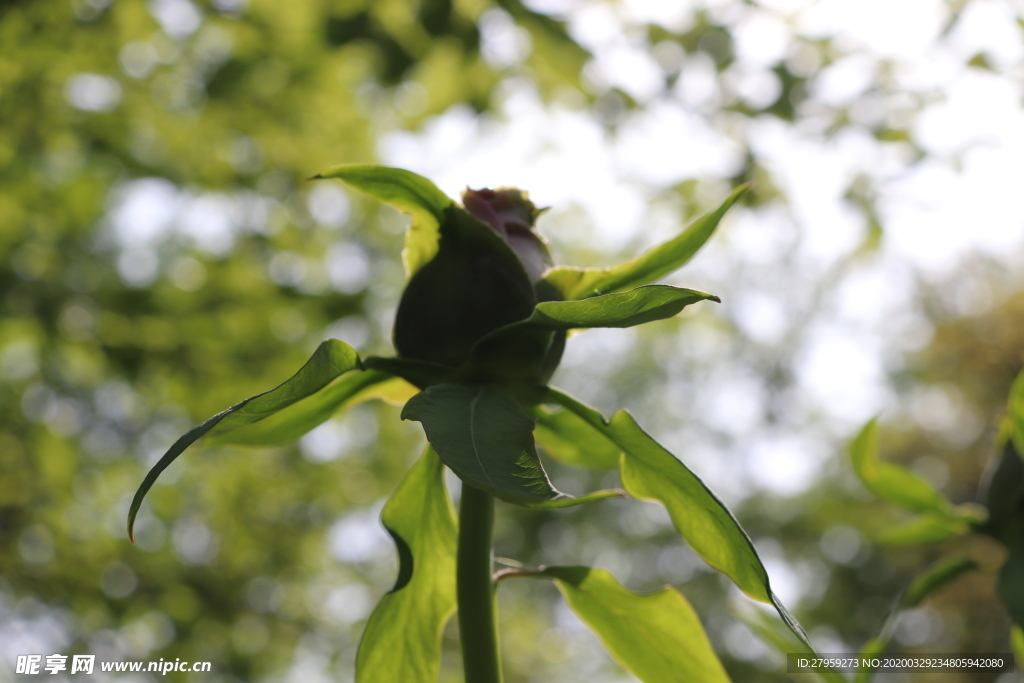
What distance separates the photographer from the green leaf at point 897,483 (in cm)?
61

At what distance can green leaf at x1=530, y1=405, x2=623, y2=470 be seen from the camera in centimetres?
42

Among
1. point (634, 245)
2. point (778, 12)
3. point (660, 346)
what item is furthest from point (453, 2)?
point (660, 346)

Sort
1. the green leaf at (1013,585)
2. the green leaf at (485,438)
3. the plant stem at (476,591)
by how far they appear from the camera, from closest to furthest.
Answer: the green leaf at (485,438) < the plant stem at (476,591) < the green leaf at (1013,585)

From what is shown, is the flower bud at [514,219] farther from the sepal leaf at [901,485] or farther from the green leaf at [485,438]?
the sepal leaf at [901,485]

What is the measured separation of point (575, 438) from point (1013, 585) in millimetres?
350

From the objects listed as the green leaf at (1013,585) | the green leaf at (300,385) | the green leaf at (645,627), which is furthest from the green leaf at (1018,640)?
the green leaf at (300,385)

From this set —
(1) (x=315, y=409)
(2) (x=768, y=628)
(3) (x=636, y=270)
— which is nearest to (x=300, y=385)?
(1) (x=315, y=409)

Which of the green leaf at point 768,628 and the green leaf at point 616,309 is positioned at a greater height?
the green leaf at point 616,309

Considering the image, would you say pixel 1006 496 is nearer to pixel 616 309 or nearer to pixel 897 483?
pixel 897 483

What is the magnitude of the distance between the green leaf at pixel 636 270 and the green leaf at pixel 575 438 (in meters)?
0.07

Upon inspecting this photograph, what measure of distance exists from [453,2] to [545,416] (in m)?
1.24

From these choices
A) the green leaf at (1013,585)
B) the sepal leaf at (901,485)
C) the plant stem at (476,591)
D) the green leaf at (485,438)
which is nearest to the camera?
the green leaf at (485,438)

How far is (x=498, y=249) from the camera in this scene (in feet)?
1.22

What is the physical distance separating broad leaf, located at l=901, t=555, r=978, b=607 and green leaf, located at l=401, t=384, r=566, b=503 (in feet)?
1.44
